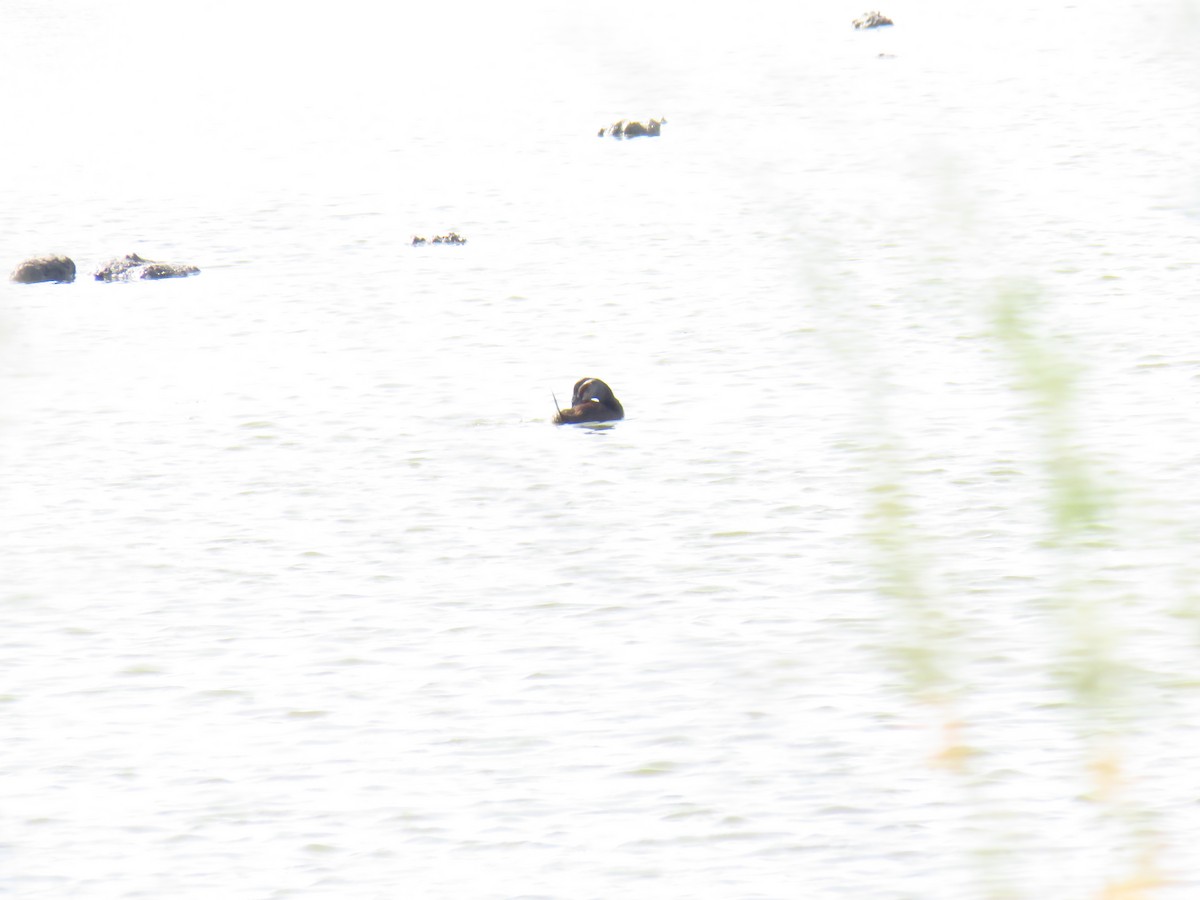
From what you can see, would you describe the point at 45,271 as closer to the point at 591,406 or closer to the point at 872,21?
the point at 591,406

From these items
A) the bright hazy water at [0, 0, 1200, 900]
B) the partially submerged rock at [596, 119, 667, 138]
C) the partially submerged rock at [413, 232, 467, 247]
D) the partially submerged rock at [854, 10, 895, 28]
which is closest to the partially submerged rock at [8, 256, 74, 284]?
the bright hazy water at [0, 0, 1200, 900]

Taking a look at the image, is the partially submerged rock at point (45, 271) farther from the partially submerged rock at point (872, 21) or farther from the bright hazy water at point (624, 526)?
the partially submerged rock at point (872, 21)

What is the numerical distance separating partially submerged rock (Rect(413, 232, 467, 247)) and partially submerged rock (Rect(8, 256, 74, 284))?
3122 mm

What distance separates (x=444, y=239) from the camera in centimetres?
2006

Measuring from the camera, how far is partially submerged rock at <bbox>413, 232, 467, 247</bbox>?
65.6ft

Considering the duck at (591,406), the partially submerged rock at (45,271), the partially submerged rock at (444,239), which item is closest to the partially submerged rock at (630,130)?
the partially submerged rock at (444,239)

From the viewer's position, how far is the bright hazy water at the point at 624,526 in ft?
19.8

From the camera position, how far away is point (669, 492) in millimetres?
11305

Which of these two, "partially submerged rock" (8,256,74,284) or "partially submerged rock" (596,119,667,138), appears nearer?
"partially submerged rock" (8,256,74,284)

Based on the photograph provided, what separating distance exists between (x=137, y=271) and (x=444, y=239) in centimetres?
276

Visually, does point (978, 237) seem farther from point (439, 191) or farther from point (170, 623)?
point (439, 191)

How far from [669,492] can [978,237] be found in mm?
8834

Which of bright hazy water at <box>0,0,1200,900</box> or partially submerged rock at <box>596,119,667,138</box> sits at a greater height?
partially submerged rock at <box>596,119,667,138</box>

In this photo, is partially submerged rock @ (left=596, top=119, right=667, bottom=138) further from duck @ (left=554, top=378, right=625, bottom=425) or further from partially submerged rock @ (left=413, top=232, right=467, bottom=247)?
duck @ (left=554, top=378, right=625, bottom=425)
